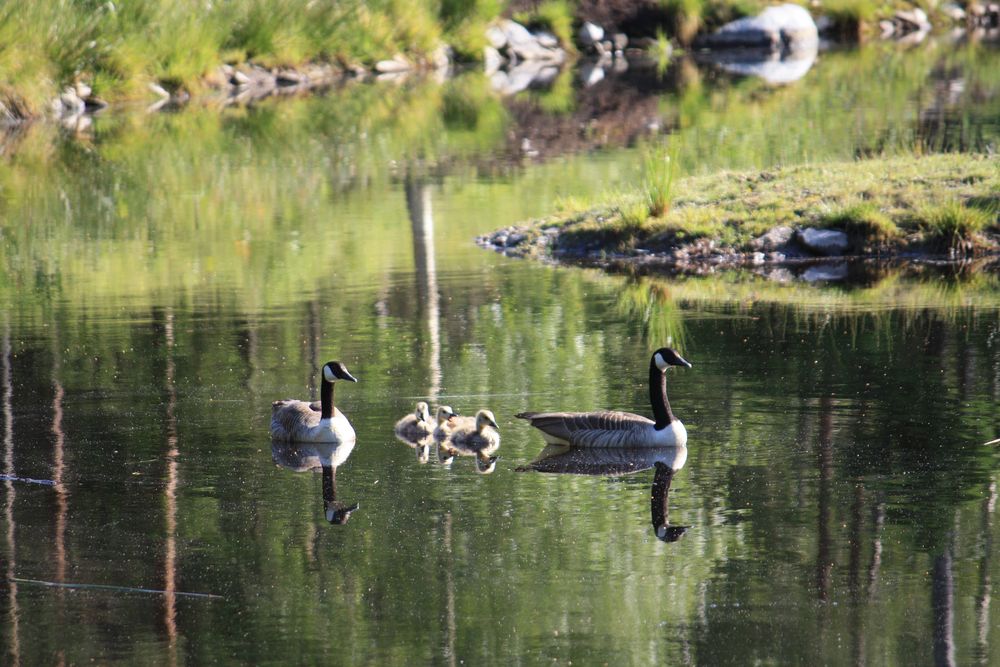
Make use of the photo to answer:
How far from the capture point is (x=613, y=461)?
11.8 m

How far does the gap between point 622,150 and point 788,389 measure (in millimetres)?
17492

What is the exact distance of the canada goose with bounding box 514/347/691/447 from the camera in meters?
11.8

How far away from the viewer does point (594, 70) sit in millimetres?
51719

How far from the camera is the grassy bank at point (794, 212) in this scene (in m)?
19.6

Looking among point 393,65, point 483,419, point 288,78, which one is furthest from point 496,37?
point 483,419

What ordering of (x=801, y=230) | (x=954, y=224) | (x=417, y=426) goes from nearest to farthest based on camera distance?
(x=417, y=426)
(x=954, y=224)
(x=801, y=230)

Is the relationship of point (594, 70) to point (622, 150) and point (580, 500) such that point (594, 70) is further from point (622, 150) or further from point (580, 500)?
point (580, 500)

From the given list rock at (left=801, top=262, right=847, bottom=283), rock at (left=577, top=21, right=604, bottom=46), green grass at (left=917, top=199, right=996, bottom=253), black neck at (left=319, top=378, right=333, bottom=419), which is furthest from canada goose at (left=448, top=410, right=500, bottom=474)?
rock at (left=577, top=21, right=604, bottom=46)

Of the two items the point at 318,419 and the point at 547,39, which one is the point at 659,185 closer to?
the point at 318,419

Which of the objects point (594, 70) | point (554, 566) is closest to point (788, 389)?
point (554, 566)

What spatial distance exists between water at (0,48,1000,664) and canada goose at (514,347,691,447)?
11.4 inches

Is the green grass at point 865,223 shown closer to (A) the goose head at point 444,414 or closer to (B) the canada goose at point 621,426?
(B) the canada goose at point 621,426

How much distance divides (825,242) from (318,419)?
9.30m

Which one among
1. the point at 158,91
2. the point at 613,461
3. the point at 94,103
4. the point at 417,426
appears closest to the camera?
Answer: the point at 613,461
